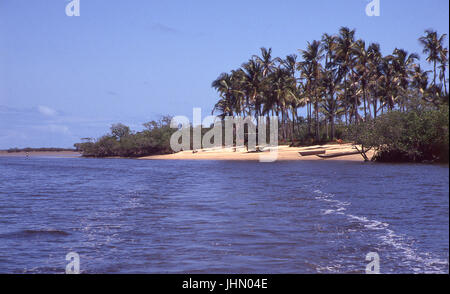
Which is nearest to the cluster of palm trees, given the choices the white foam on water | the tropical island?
the tropical island

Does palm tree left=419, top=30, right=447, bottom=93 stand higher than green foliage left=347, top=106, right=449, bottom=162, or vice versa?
palm tree left=419, top=30, right=447, bottom=93

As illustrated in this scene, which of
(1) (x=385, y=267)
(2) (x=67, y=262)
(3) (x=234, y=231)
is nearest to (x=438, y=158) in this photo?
(1) (x=385, y=267)

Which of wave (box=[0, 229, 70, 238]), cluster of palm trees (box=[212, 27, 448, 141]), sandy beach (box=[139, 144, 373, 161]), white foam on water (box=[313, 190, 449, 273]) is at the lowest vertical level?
wave (box=[0, 229, 70, 238])

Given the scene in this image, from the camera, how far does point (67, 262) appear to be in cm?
880

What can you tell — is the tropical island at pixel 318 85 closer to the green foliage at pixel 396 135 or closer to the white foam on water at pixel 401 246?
the green foliage at pixel 396 135

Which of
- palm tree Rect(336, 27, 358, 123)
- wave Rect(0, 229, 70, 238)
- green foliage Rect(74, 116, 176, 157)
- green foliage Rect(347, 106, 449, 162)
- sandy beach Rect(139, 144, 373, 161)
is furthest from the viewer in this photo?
green foliage Rect(74, 116, 176, 157)

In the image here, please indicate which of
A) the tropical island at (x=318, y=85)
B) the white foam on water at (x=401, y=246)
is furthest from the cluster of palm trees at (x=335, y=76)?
the white foam on water at (x=401, y=246)

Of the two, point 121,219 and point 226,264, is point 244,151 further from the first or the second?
point 226,264

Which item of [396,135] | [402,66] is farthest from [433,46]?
[396,135]

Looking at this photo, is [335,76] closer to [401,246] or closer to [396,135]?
[396,135]

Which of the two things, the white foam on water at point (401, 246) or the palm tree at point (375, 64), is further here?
the palm tree at point (375, 64)

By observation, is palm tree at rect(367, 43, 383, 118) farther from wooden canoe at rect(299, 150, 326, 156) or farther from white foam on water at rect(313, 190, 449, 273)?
white foam on water at rect(313, 190, 449, 273)

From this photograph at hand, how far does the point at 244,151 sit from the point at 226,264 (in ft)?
205

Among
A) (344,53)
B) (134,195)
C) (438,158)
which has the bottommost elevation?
(134,195)
